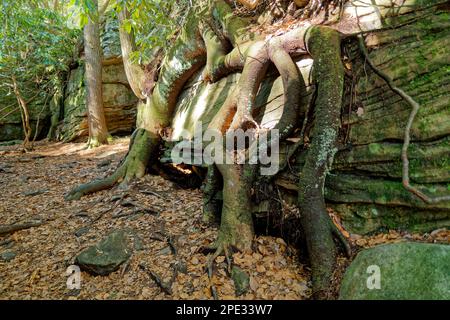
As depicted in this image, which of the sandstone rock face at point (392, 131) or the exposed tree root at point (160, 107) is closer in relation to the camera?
the sandstone rock face at point (392, 131)

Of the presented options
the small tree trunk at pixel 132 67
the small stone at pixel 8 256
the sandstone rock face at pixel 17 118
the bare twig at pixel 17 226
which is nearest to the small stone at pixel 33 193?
the bare twig at pixel 17 226

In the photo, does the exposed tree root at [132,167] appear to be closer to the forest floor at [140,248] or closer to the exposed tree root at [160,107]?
the exposed tree root at [160,107]

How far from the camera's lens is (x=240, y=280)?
2.90 m

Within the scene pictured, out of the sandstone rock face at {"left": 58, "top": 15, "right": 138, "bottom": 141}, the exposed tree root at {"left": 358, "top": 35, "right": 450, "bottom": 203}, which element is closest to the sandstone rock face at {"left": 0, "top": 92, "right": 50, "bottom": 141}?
the sandstone rock face at {"left": 58, "top": 15, "right": 138, "bottom": 141}

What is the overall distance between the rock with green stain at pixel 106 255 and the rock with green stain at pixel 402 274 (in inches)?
98.0

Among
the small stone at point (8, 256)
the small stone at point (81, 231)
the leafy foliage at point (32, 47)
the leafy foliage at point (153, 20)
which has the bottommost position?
the small stone at point (8, 256)

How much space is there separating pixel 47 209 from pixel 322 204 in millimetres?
4724

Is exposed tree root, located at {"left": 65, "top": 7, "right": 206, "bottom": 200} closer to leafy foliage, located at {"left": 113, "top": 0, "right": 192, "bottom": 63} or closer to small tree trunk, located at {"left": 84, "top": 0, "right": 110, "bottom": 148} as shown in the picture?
leafy foliage, located at {"left": 113, "top": 0, "right": 192, "bottom": 63}

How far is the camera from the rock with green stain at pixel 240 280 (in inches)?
111

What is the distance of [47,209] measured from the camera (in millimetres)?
4996

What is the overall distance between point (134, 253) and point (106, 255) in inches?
12.9

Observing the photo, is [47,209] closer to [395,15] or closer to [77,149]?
[77,149]

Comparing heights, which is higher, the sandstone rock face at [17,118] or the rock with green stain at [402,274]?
the sandstone rock face at [17,118]
